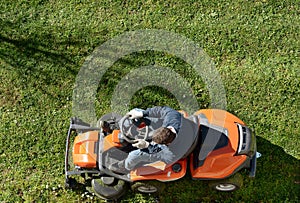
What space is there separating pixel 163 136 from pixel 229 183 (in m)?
1.73

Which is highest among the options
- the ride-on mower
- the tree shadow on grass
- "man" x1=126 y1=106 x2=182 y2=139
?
"man" x1=126 y1=106 x2=182 y2=139

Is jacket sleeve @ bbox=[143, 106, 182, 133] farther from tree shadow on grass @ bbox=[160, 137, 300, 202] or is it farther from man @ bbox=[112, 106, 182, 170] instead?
tree shadow on grass @ bbox=[160, 137, 300, 202]

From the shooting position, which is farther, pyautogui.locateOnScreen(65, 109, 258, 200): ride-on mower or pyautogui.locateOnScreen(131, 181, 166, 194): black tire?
pyautogui.locateOnScreen(131, 181, 166, 194): black tire

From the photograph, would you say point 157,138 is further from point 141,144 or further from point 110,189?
point 110,189

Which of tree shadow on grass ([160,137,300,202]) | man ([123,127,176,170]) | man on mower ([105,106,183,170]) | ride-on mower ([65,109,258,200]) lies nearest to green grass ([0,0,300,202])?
tree shadow on grass ([160,137,300,202])

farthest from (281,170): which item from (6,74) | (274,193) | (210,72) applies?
(6,74)

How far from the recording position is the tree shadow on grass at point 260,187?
8484mm

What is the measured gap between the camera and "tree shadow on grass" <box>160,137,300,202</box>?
8.48 meters

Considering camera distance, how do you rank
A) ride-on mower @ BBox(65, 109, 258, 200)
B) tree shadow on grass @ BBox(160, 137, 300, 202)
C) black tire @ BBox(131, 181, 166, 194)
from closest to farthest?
ride-on mower @ BBox(65, 109, 258, 200)
black tire @ BBox(131, 181, 166, 194)
tree shadow on grass @ BBox(160, 137, 300, 202)

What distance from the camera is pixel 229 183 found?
790cm

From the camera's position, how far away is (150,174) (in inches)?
296

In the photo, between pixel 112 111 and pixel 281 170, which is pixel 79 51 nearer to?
pixel 112 111

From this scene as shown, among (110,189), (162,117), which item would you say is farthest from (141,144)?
(110,189)

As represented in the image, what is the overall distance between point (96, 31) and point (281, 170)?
4275 mm
